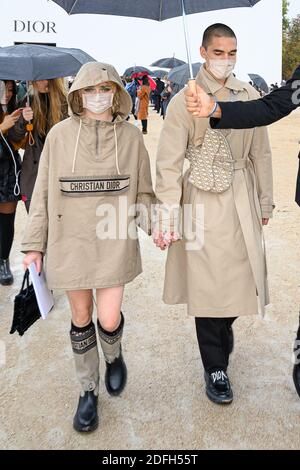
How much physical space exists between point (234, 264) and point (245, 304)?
23cm

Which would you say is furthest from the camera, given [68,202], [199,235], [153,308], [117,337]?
[153,308]

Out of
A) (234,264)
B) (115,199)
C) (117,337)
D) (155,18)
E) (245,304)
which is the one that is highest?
(155,18)

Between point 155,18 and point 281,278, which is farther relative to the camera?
point 281,278

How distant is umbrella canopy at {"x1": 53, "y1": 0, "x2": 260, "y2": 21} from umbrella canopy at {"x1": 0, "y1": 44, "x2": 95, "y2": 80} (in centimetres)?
64

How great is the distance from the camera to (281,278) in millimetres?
4414

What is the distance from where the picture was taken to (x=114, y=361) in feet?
9.37

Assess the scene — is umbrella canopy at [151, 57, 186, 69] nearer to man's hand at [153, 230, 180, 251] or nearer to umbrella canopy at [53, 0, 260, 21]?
umbrella canopy at [53, 0, 260, 21]

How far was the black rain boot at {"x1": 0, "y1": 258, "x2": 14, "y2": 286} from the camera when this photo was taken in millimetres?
4277

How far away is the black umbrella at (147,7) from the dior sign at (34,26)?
21063mm

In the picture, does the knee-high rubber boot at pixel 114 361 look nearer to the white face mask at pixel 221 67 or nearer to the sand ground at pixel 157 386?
the sand ground at pixel 157 386

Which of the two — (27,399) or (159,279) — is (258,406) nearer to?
(27,399)

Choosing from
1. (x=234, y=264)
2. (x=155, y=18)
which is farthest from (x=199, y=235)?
(x=155, y=18)

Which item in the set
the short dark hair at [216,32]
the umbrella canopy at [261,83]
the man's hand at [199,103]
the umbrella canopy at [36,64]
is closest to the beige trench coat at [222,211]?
the short dark hair at [216,32]

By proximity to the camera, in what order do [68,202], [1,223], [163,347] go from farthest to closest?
[1,223] < [163,347] < [68,202]
